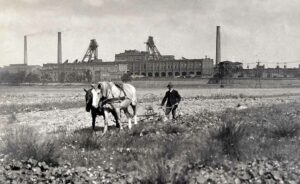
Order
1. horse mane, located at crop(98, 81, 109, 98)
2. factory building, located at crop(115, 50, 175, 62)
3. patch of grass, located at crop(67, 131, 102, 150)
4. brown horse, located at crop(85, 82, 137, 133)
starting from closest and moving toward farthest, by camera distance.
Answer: patch of grass, located at crop(67, 131, 102, 150)
brown horse, located at crop(85, 82, 137, 133)
horse mane, located at crop(98, 81, 109, 98)
factory building, located at crop(115, 50, 175, 62)

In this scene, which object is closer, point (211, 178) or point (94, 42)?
point (211, 178)

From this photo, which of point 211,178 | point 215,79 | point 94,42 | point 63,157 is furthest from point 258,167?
point 94,42

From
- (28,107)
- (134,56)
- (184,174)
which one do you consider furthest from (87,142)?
(134,56)

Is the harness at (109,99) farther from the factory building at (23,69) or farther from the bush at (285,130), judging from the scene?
the factory building at (23,69)

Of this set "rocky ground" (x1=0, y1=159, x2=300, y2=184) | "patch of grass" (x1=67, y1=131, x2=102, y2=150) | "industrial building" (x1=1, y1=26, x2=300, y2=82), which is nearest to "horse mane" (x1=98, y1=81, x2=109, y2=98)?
"patch of grass" (x1=67, y1=131, x2=102, y2=150)

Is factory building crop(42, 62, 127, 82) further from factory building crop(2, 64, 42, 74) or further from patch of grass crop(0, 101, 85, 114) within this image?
patch of grass crop(0, 101, 85, 114)

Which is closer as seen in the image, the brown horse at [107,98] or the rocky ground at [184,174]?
the rocky ground at [184,174]

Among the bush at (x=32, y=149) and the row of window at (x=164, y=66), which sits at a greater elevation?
the row of window at (x=164, y=66)

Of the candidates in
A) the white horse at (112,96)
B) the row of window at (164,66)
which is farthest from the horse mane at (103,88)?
the row of window at (164,66)

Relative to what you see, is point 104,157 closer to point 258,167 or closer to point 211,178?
point 211,178

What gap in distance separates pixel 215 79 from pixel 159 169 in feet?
263

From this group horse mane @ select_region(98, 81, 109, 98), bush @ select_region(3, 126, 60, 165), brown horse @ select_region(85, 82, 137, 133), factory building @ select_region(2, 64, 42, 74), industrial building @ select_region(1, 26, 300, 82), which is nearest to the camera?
bush @ select_region(3, 126, 60, 165)

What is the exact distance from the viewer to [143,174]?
7793mm

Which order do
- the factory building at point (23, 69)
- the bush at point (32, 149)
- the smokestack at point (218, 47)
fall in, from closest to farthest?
the bush at point (32, 149) → the smokestack at point (218, 47) → the factory building at point (23, 69)
